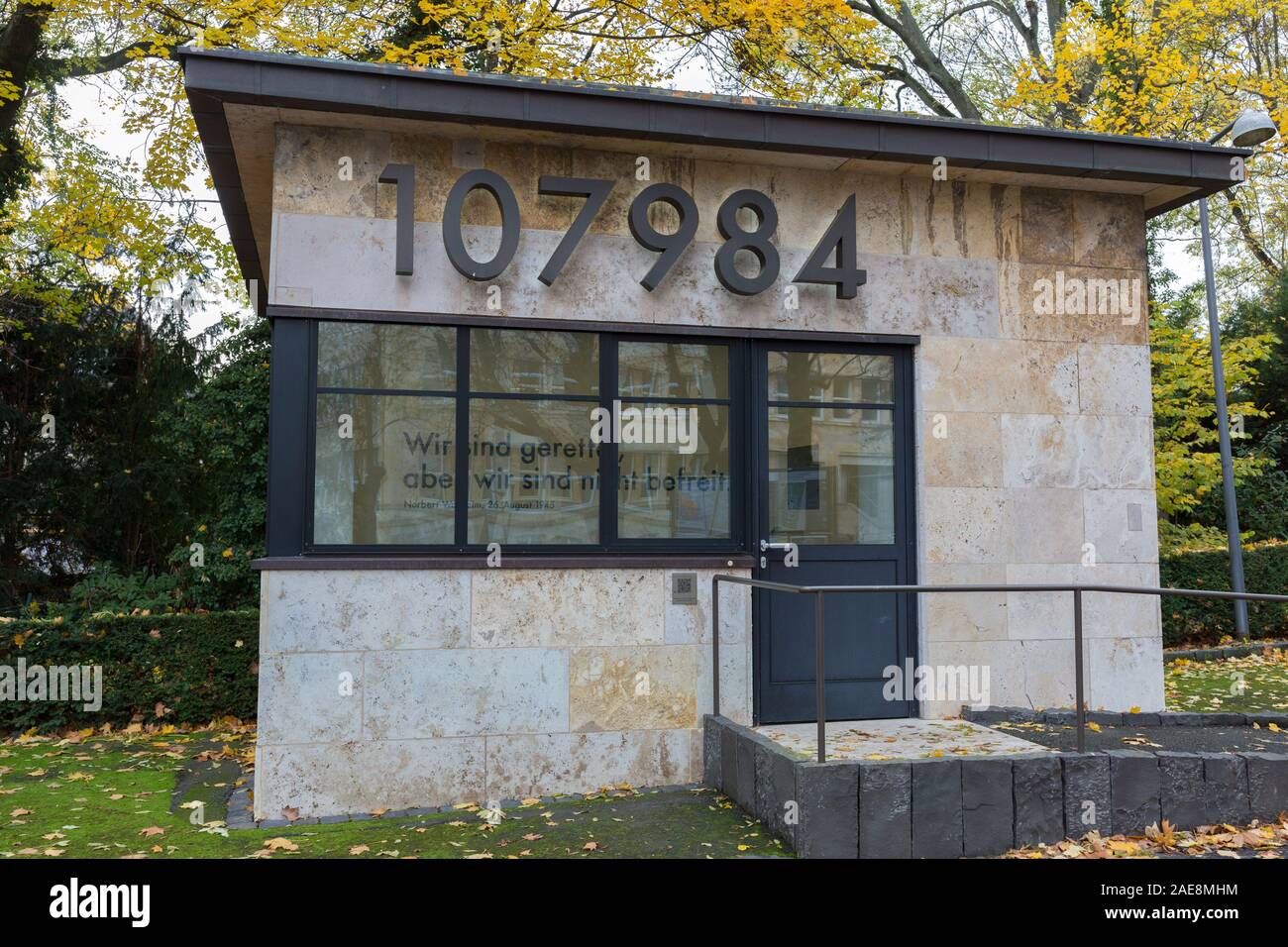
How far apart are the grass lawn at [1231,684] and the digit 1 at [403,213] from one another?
5.62m

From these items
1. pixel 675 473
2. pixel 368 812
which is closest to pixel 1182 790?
pixel 675 473

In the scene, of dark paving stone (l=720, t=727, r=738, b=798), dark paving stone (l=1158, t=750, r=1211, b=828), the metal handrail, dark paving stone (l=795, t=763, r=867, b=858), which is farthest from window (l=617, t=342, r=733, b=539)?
dark paving stone (l=1158, t=750, r=1211, b=828)

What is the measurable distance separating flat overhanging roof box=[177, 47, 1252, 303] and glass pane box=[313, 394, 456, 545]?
1.66 metres

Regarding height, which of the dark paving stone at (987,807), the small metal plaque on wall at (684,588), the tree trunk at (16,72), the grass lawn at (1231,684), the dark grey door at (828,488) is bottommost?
the dark paving stone at (987,807)

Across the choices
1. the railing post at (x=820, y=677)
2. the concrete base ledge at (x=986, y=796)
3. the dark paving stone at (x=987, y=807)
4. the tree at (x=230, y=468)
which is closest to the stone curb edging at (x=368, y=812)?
the concrete base ledge at (x=986, y=796)

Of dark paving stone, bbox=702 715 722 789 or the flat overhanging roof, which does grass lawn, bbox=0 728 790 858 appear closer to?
dark paving stone, bbox=702 715 722 789

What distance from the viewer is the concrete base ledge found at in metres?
4.90

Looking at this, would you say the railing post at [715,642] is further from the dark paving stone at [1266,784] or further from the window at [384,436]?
the dark paving stone at [1266,784]

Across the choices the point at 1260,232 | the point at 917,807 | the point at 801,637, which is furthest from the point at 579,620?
the point at 1260,232

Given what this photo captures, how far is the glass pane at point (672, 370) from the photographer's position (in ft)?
20.7

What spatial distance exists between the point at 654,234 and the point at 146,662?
19.4ft

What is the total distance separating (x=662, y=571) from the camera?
6.20 m
